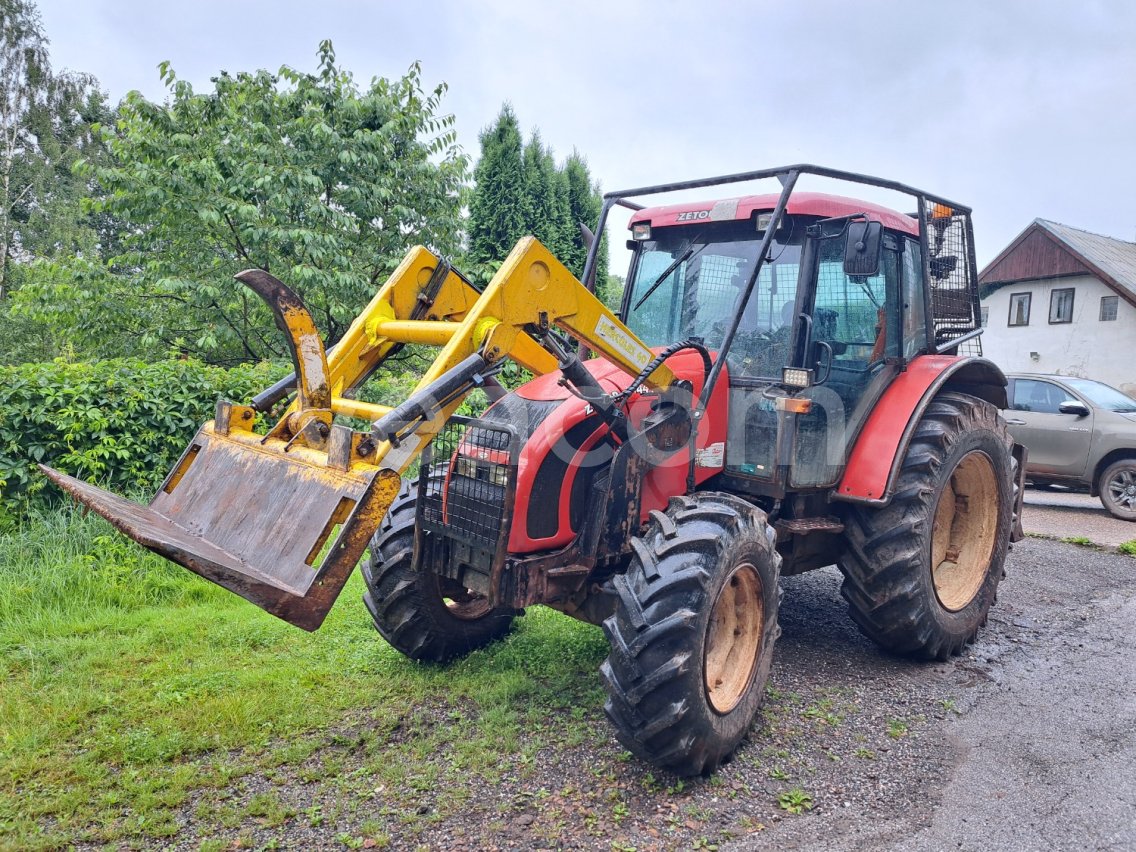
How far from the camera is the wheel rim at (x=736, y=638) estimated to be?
3.38 m

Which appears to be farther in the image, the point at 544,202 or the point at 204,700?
the point at 544,202

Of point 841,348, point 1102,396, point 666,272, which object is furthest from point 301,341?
point 1102,396

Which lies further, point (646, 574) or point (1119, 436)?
point (1119, 436)

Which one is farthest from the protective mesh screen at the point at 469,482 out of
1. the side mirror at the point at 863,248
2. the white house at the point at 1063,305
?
the white house at the point at 1063,305

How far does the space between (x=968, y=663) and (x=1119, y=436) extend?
6289 mm

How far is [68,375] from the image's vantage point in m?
5.62

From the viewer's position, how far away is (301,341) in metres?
2.91

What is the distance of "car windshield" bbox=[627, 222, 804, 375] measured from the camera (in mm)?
4094

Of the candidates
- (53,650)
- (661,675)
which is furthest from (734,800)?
(53,650)

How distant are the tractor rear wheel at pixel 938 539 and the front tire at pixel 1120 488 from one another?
5.52 m

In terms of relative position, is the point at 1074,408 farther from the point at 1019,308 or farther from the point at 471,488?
the point at 1019,308

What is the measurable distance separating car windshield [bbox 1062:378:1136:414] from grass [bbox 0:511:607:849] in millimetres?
7951

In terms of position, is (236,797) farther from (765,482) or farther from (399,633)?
(765,482)

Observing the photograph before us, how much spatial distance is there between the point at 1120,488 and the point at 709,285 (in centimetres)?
769
